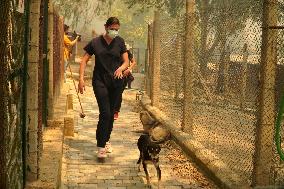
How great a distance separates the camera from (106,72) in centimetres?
685

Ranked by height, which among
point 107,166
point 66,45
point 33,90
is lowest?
point 107,166

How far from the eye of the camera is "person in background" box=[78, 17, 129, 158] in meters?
6.79

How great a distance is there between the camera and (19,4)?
348 centimetres

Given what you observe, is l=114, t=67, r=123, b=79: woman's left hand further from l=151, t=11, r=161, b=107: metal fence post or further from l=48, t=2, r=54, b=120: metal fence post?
l=151, t=11, r=161, b=107: metal fence post

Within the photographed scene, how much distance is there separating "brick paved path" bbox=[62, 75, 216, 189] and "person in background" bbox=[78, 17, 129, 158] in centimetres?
31

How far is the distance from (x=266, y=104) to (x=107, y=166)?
2.62 metres

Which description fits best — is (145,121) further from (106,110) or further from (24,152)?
(24,152)

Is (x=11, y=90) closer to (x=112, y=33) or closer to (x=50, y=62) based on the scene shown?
(x=112, y=33)

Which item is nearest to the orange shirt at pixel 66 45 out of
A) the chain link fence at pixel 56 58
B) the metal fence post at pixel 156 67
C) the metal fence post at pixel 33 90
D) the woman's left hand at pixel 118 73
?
the chain link fence at pixel 56 58

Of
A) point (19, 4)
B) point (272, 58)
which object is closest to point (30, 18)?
point (19, 4)

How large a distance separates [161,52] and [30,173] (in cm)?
708

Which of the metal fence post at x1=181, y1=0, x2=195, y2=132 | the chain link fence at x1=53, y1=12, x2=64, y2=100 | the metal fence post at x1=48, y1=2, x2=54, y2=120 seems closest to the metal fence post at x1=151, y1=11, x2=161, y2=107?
the chain link fence at x1=53, y1=12, x2=64, y2=100

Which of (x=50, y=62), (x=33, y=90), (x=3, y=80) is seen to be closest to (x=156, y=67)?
(x=50, y=62)

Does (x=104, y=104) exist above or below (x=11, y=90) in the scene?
below
